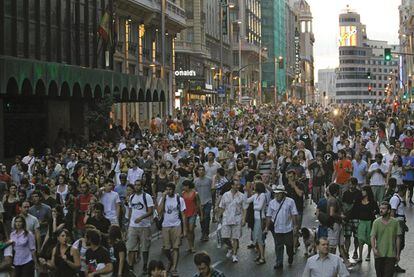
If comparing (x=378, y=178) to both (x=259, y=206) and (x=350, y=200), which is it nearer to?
(x=259, y=206)

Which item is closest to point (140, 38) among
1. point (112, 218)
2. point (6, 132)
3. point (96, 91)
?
point (96, 91)

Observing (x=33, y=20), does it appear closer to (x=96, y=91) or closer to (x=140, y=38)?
(x=96, y=91)

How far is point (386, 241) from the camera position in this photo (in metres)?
12.2

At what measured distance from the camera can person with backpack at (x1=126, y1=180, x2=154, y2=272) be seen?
14.9 m

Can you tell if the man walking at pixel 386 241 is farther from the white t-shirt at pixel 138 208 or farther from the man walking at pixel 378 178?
the man walking at pixel 378 178

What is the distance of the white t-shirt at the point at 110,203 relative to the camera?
15.5m

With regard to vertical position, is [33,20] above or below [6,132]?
above

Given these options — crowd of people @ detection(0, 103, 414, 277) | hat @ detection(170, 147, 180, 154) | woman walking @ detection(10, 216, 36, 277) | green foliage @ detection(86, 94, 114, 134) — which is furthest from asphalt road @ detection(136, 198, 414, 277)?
green foliage @ detection(86, 94, 114, 134)

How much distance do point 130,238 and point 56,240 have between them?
3.50 metres

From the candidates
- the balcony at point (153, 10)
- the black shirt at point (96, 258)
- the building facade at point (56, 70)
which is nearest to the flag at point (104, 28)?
the building facade at point (56, 70)

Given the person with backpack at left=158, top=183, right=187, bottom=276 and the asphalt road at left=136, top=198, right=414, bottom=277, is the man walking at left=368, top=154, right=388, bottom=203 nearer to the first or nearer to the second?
the asphalt road at left=136, top=198, right=414, bottom=277

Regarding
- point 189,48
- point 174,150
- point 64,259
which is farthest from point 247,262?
point 189,48

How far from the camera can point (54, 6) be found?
1625 inches

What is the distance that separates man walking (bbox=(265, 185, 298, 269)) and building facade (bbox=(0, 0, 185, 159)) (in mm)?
16814
